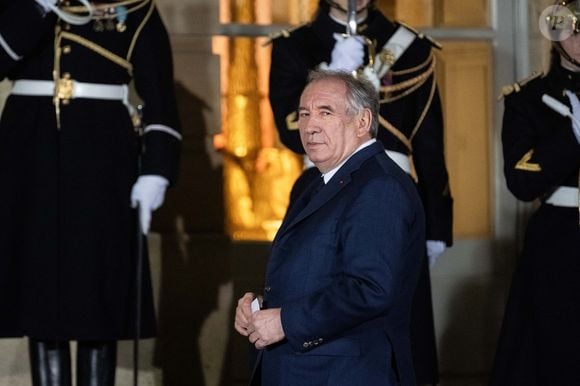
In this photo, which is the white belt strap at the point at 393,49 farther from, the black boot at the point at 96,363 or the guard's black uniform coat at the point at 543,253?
the black boot at the point at 96,363

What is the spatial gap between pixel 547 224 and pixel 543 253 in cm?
11

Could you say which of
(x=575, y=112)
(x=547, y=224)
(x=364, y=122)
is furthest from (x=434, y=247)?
(x=364, y=122)

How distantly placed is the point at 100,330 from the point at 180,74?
5.72ft

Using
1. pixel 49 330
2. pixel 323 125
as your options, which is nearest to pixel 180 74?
pixel 49 330

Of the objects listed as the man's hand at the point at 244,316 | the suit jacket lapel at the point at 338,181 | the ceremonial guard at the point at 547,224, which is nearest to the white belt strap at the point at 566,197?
the ceremonial guard at the point at 547,224

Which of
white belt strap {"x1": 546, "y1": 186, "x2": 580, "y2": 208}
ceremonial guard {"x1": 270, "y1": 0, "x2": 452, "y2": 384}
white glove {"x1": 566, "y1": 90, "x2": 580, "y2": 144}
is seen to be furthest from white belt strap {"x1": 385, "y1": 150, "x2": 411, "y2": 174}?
white glove {"x1": 566, "y1": 90, "x2": 580, "y2": 144}

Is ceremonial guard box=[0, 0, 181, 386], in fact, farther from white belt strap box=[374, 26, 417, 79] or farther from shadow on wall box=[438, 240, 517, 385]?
shadow on wall box=[438, 240, 517, 385]

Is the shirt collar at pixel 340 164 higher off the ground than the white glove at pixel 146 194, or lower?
higher

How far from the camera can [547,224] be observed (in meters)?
5.62

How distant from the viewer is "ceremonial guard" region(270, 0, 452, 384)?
230 inches

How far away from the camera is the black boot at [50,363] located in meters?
5.43

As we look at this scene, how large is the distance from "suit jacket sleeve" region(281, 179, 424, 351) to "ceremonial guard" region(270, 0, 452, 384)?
173 cm

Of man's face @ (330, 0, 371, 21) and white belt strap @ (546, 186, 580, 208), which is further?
man's face @ (330, 0, 371, 21)

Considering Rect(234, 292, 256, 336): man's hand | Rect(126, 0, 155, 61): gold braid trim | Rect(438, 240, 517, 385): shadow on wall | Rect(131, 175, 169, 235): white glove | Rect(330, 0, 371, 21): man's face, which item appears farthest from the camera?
Rect(438, 240, 517, 385): shadow on wall
